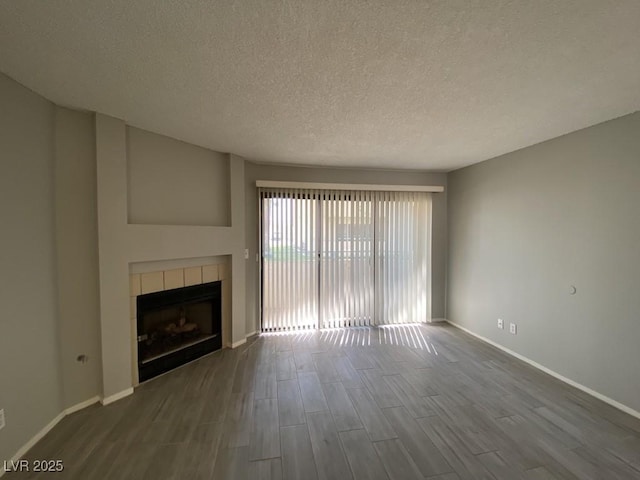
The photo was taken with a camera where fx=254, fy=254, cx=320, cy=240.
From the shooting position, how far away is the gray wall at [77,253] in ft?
6.57

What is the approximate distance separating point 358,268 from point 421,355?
1456 mm

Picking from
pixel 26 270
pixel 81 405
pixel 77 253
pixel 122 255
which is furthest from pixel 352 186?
pixel 81 405

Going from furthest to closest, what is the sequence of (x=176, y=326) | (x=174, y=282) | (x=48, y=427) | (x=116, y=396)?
(x=176, y=326), (x=174, y=282), (x=116, y=396), (x=48, y=427)

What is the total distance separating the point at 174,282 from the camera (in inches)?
107

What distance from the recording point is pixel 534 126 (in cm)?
234

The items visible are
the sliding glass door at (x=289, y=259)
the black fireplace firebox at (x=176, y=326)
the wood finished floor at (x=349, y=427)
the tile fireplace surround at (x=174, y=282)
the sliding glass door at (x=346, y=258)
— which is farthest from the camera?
the sliding glass door at (x=346, y=258)

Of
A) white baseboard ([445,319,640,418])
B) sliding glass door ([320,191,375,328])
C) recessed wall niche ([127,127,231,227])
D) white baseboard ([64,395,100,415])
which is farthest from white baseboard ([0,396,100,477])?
white baseboard ([445,319,640,418])

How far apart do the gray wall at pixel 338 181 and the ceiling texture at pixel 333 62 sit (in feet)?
4.01

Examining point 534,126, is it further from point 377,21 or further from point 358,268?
point 358,268

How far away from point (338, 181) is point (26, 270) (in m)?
3.31

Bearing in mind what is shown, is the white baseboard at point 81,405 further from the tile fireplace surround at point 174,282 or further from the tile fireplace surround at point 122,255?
the tile fireplace surround at point 174,282

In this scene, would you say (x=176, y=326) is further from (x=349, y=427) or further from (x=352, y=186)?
(x=352, y=186)

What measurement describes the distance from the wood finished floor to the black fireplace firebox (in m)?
0.17

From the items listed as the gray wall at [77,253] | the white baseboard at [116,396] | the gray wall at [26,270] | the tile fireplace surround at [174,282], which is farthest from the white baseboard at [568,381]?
the gray wall at [26,270]
